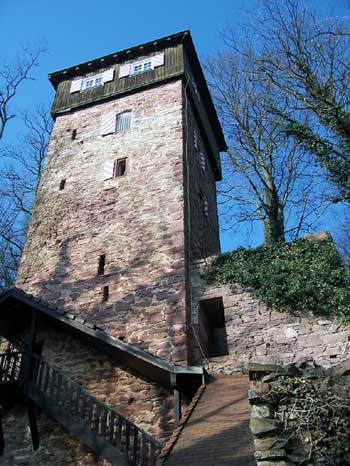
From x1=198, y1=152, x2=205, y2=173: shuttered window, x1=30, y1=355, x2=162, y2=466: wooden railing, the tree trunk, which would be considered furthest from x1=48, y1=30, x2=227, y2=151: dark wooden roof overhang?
x1=30, y1=355, x2=162, y2=466: wooden railing

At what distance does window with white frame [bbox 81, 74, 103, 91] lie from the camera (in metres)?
16.9

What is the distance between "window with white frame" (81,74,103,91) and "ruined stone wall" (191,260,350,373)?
33.9ft

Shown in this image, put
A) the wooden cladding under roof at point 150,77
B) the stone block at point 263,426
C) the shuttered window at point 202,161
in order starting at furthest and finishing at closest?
1. the wooden cladding under roof at point 150,77
2. the shuttered window at point 202,161
3. the stone block at point 263,426

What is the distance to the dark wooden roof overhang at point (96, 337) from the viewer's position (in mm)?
8227

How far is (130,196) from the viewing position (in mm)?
12906

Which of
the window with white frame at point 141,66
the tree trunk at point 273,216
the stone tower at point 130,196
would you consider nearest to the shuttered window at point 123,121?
the stone tower at point 130,196

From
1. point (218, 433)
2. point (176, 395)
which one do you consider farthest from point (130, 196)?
point (218, 433)

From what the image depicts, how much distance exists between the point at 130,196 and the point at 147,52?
666 centimetres

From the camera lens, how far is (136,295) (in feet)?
34.9

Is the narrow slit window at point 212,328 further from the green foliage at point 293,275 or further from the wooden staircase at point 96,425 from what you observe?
the wooden staircase at point 96,425

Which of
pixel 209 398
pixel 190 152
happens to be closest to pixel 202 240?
pixel 190 152

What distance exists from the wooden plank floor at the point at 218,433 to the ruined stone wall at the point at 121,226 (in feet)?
5.49

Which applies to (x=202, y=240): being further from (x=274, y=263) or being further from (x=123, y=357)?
(x=123, y=357)

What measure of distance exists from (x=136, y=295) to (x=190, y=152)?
5570 millimetres
